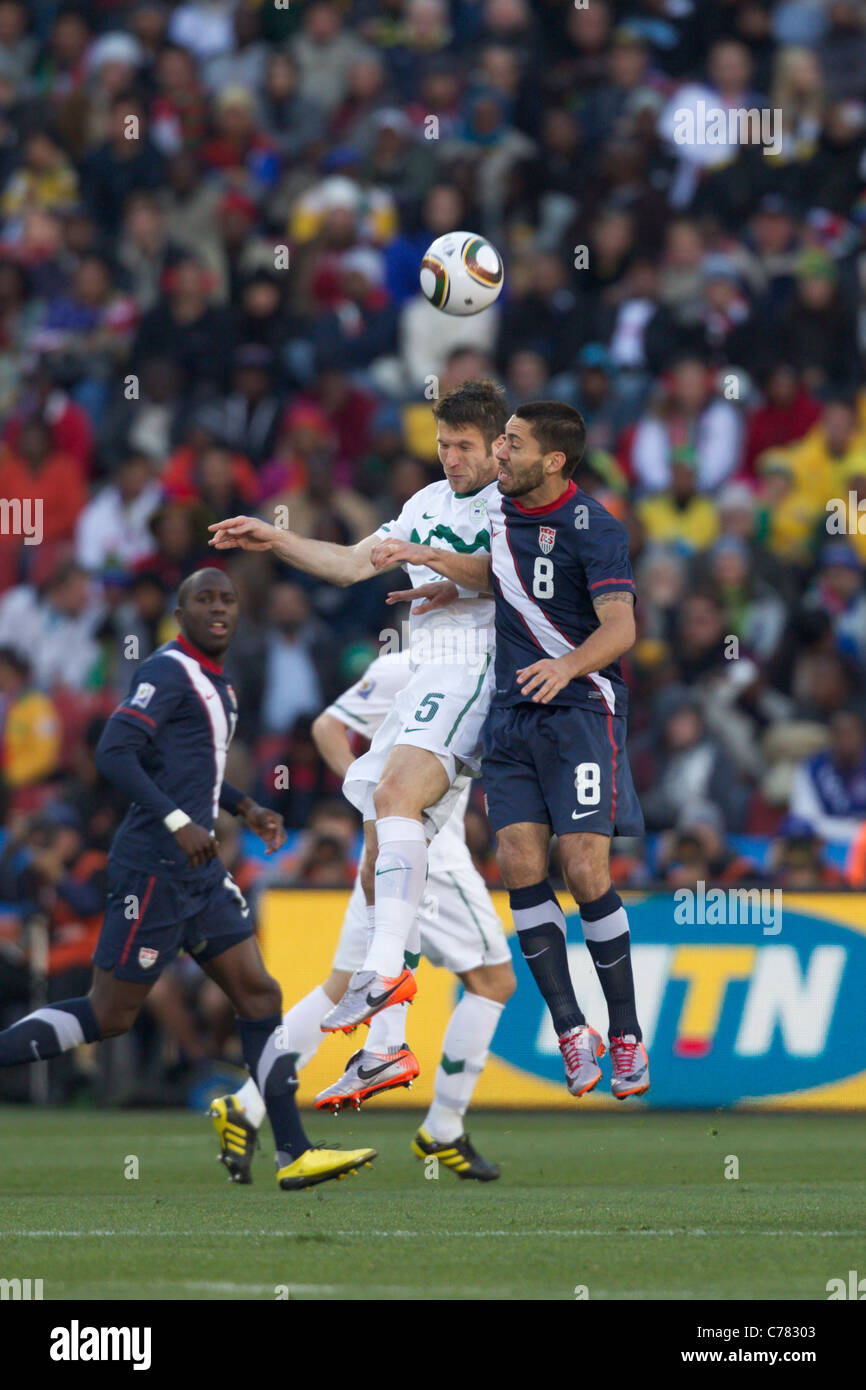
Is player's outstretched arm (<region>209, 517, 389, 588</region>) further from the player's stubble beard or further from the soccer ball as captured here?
the soccer ball

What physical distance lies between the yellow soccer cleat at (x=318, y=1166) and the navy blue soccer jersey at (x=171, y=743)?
1211 mm

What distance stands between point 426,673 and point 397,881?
86 centimetres

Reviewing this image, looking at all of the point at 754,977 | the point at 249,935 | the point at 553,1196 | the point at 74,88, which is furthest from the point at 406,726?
the point at 74,88

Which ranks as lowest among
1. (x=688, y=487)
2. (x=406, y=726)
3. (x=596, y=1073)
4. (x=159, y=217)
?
(x=596, y=1073)

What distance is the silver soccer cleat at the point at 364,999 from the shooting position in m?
7.92

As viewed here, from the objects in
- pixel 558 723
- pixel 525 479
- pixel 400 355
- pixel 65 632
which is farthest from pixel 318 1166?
pixel 400 355

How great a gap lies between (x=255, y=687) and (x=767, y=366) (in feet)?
15.0

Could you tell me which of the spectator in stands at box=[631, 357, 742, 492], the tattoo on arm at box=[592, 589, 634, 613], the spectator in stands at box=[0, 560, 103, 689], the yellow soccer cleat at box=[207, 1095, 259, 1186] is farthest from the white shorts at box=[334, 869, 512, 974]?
the spectator in stands at box=[0, 560, 103, 689]

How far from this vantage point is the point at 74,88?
20.1 metres

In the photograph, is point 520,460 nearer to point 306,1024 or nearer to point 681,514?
point 306,1024

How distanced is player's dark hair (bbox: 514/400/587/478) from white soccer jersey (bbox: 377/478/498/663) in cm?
54

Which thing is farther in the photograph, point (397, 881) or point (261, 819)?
point (261, 819)

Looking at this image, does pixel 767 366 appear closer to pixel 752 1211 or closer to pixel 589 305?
pixel 589 305

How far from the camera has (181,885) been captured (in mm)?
8930
